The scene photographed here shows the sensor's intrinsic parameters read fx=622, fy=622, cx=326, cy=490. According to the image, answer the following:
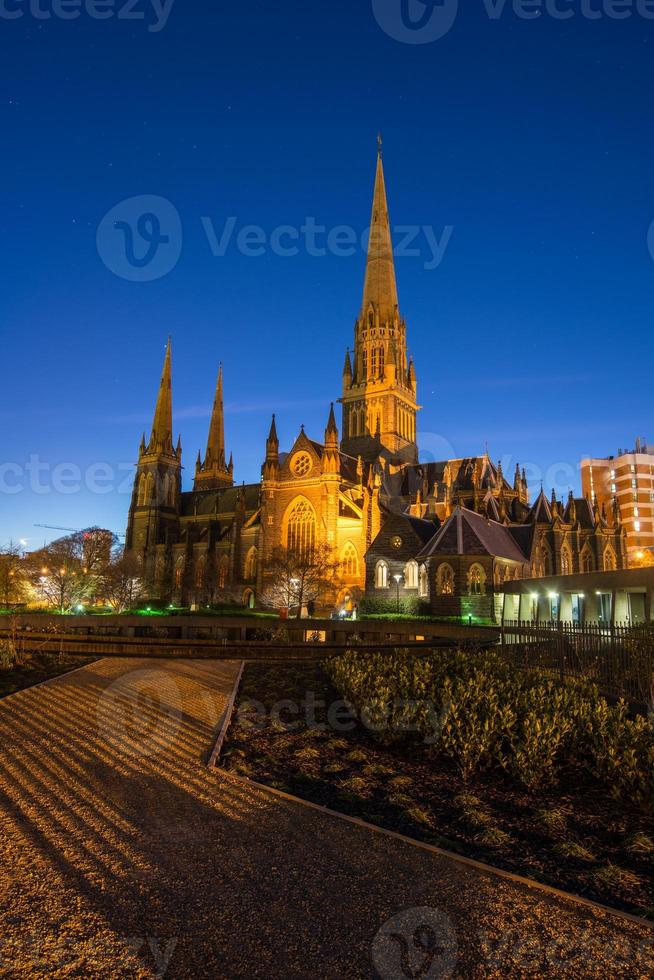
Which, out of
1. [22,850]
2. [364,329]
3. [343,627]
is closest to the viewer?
[22,850]

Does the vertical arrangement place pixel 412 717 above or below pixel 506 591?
below

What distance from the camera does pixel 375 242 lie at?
91125 millimetres

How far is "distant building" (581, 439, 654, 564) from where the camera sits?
11188 centimetres

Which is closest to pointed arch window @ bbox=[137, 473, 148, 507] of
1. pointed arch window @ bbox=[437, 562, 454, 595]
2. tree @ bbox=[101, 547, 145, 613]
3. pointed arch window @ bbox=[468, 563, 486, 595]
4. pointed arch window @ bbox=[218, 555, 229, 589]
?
tree @ bbox=[101, 547, 145, 613]

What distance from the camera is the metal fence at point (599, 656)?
563 inches

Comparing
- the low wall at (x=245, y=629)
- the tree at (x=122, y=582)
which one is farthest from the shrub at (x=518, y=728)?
the tree at (x=122, y=582)

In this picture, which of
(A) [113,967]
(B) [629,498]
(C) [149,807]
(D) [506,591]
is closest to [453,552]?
(D) [506,591]

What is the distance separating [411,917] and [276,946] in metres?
1.21

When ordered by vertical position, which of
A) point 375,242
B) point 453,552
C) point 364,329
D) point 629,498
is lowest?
point 453,552

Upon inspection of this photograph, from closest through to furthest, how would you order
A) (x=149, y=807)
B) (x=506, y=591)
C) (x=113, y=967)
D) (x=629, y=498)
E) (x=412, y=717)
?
(x=113, y=967) → (x=149, y=807) → (x=412, y=717) → (x=506, y=591) → (x=629, y=498)

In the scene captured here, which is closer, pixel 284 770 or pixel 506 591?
pixel 284 770

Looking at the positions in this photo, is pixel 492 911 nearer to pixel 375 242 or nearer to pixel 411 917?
pixel 411 917

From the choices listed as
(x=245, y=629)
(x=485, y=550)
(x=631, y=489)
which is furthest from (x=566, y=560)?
(x=631, y=489)

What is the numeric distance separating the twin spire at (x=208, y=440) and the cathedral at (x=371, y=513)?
0.76ft
